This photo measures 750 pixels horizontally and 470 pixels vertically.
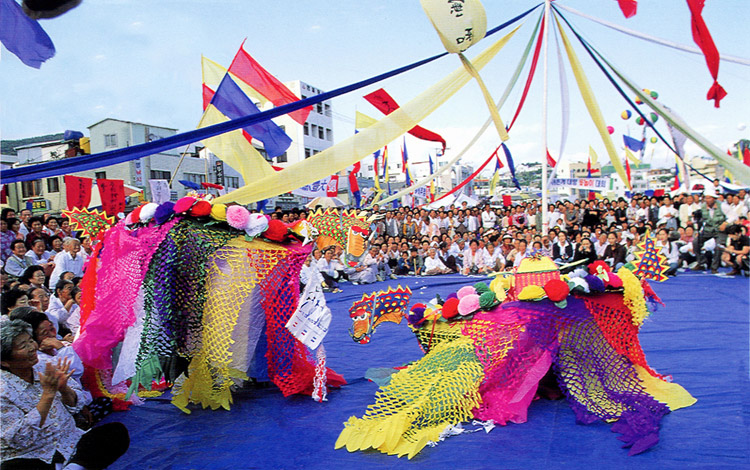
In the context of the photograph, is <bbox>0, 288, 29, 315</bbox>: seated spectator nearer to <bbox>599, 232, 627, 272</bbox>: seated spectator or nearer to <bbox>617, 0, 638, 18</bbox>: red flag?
<bbox>617, 0, 638, 18</bbox>: red flag

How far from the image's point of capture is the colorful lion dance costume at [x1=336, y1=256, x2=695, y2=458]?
308 centimetres

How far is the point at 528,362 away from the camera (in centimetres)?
329

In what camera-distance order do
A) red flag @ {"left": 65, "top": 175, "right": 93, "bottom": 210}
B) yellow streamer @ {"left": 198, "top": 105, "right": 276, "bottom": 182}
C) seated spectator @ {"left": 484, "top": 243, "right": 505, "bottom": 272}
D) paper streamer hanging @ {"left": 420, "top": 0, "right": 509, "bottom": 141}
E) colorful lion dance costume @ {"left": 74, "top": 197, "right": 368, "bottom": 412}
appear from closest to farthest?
colorful lion dance costume @ {"left": 74, "top": 197, "right": 368, "bottom": 412}, paper streamer hanging @ {"left": 420, "top": 0, "right": 509, "bottom": 141}, yellow streamer @ {"left": 198, "top": 105, "right": 276, "bottom": 182}, red flag @ {"left": 65, "top": 175, "right": 93, "bottom": 210}, seated spectator @ {"left": 484, "top": 243, "right": 505, "bottom": 272}

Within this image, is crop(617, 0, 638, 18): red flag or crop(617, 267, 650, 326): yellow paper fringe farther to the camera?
crop(617, 0, 638, 18): red flag

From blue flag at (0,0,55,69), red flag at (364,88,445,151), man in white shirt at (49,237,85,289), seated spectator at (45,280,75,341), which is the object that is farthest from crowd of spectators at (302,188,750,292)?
blue flag at (0,0,55,69)

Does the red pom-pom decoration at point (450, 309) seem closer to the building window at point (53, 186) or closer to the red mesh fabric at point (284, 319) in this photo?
the red mesh fabric at point (284, 319)

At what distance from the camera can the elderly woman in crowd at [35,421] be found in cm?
205

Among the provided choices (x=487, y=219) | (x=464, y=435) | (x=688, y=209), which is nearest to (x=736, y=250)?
(x=688, y=209)

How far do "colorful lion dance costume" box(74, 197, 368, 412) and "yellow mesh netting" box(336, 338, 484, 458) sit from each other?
0.86 meters

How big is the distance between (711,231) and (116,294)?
31.7 feet

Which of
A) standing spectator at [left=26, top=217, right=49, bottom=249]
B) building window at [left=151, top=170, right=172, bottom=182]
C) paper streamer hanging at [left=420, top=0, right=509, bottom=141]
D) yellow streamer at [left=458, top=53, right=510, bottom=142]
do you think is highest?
building window at [left=151, top=170, right=172, bottom=182]

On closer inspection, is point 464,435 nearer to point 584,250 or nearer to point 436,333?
point 436,333

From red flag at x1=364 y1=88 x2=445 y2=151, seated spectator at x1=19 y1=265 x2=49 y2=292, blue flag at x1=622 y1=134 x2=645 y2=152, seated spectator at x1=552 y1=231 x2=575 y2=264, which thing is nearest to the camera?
seated spectator at x1=19 y1=265 x2=49 y2=292

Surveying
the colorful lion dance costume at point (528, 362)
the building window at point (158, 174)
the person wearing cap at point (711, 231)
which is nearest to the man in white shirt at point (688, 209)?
the person wearing cap at point (711, 231)
